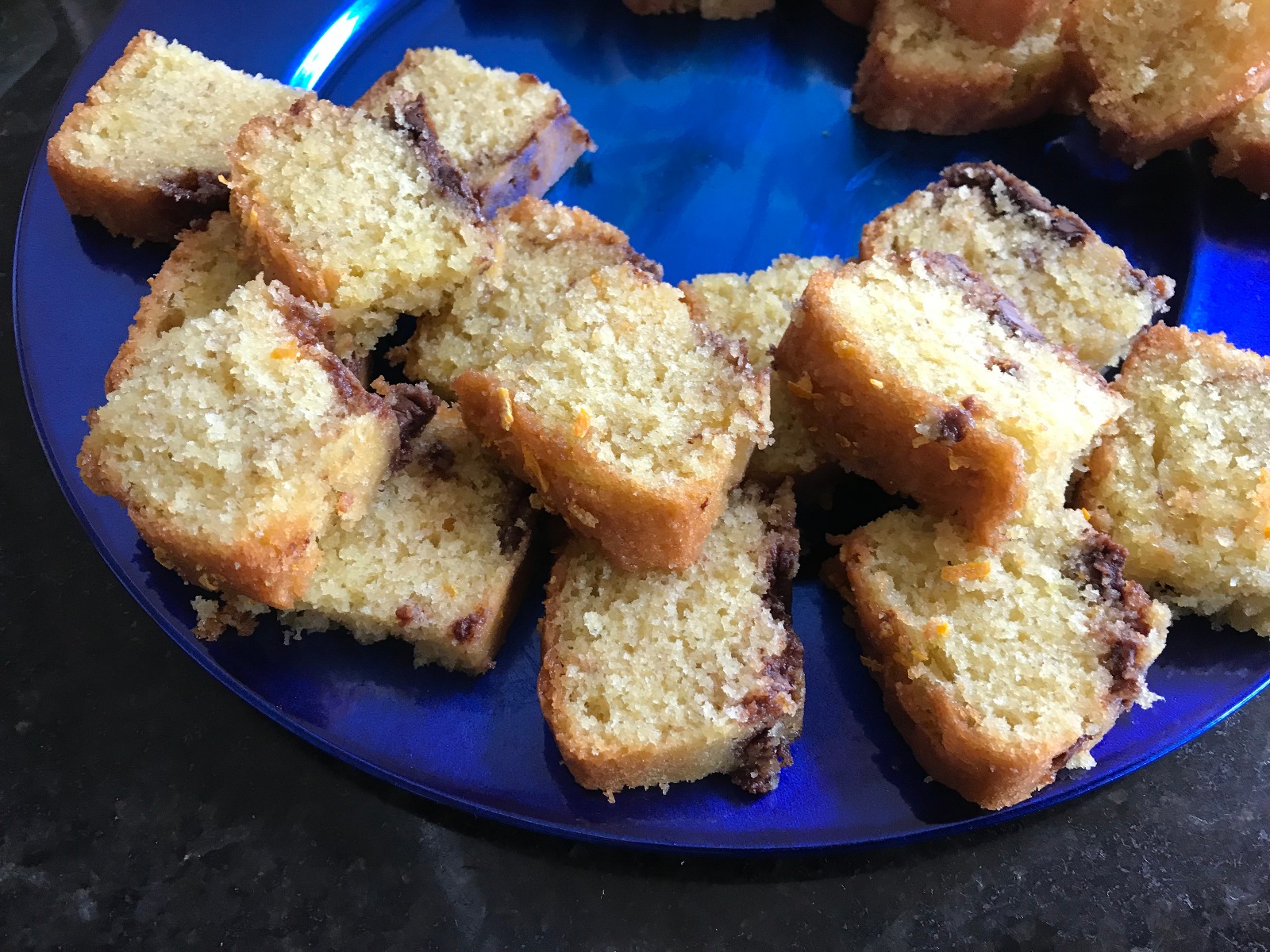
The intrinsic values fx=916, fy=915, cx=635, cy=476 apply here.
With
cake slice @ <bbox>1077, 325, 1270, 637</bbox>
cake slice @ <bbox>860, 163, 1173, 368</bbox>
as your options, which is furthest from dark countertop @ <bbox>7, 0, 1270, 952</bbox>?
cake slice @ <bbox>860, 163, 1173, 368</bbox>

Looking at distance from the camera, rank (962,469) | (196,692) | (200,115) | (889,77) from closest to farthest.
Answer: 1. (962,469)
2. (196,692)
3. (200,115)
4. (889,77)

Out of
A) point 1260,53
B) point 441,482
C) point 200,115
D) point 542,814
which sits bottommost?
point 542,814

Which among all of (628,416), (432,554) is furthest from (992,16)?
(432,554)

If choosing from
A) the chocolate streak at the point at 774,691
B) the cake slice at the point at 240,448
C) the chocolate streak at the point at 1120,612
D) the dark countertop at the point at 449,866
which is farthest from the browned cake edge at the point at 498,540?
the chocolate streak at the point at 1120,612

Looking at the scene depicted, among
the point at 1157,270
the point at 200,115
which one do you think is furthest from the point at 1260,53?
the point at 200,115

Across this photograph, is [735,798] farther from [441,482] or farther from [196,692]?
[196,692]

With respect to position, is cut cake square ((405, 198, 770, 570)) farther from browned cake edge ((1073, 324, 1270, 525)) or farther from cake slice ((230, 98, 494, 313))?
browned cake edge ((1073, 324, 1270, 525))
